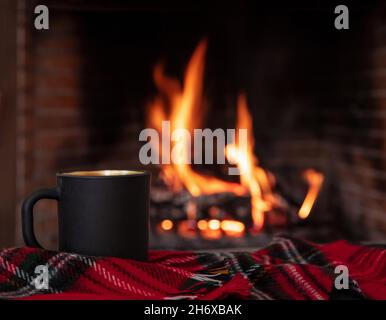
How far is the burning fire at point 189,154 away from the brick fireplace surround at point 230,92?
25 mm

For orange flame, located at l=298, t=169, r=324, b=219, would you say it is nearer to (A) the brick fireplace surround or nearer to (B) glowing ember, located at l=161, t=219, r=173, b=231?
(A) the brick fireplace surround

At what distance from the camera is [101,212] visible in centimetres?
54

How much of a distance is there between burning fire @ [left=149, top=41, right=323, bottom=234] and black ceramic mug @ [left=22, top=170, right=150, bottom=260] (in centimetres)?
89

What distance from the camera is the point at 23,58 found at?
1.30 m

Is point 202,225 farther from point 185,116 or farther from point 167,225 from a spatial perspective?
point 185,116

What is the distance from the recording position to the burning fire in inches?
57.2

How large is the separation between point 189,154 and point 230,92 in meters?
0.18

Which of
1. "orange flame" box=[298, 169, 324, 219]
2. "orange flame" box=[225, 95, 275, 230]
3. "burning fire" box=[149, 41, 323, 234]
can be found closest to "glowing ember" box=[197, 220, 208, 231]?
"burning fire" box=[149, 41, 323, 234]

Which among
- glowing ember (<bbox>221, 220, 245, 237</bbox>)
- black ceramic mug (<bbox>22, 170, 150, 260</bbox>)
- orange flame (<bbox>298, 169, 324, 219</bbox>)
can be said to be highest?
black ceramic mug (<bbox>22, 170, 150, 260</bbox>)

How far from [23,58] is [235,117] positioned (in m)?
0.50

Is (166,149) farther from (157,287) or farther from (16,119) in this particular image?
(157,287)

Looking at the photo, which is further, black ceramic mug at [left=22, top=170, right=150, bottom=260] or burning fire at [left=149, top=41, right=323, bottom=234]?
burning fire at [left=149, top=41, right=323, bottom=234]

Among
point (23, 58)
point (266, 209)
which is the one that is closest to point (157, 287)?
point (23, 58)

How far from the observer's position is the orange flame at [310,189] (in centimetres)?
153
